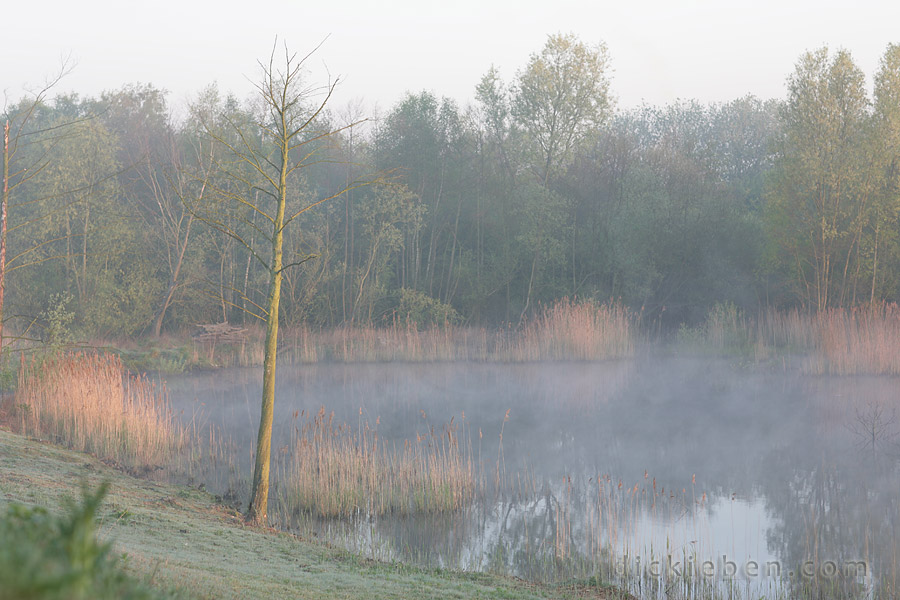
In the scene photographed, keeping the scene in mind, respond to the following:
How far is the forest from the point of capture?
→ 59.6ft


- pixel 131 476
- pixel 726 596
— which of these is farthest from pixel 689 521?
pixel 131 476

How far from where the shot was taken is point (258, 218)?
69.4 feet

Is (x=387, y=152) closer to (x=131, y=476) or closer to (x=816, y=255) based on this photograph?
(x=816, y=255)

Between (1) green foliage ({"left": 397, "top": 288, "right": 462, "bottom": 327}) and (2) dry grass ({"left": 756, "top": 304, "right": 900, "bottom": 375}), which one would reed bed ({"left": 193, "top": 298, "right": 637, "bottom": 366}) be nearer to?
(1) green foliage ({"left": 397, "top": 288, "right": 462, "bottom": 327})

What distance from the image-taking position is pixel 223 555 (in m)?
4.76

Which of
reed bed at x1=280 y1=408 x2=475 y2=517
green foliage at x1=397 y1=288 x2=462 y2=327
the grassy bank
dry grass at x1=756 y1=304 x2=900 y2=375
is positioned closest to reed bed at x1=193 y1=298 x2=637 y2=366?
green foliage at x1=397 y1=288 x2=462 y2=327

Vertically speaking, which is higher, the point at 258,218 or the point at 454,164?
the point at 454,164

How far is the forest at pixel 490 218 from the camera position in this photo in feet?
59.6

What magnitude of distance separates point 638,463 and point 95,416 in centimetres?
705

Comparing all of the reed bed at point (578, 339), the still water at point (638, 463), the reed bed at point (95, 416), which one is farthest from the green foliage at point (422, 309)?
the reed bed at point (95, 416)

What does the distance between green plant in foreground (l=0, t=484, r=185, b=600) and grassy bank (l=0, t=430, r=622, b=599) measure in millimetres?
2044

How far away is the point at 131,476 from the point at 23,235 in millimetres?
16124

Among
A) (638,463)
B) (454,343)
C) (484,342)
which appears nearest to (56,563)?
(638,463)

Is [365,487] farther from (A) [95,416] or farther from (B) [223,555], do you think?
(A) [95,416]
